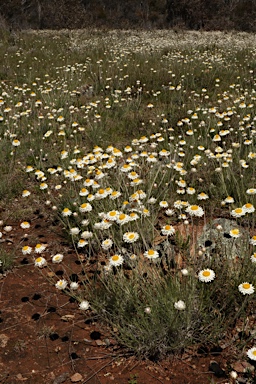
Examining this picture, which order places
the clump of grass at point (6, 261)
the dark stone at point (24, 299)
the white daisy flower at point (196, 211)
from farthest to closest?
the clump of grass at point (6, 261) < the dark stone at point (24, 299) < the white daisy flower at point (196, 211)

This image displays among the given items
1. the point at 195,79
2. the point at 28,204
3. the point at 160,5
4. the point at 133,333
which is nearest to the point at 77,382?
the point at 133,333

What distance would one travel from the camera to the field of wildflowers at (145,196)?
2465 mm

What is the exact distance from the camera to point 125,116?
6.72 meters

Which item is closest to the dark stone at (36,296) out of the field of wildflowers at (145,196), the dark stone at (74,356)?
the field of wildflowers at (145,196)

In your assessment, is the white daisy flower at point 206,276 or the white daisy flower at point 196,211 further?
the white daisy flower at point 196,211

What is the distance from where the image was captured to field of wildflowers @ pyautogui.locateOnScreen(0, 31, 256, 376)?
97.0 inches

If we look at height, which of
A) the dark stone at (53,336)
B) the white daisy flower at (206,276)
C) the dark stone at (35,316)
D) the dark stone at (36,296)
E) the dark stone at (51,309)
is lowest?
the dark stone at (36,296)

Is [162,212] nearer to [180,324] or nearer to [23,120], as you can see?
[180,324]

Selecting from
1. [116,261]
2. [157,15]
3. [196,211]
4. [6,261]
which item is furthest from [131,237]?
[157,15]

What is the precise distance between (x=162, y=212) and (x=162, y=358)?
6.16ft

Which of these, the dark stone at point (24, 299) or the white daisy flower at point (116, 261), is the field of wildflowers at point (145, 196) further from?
the dark stone at point (24, 299)

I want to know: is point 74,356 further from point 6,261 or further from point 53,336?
point 6,261

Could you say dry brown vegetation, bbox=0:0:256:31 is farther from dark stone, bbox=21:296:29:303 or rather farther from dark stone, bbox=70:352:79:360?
dark stone, bbox=70:352:79:360

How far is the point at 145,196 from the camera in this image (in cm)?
309
